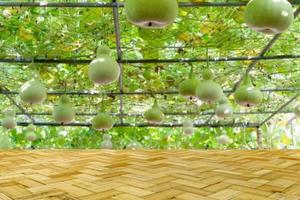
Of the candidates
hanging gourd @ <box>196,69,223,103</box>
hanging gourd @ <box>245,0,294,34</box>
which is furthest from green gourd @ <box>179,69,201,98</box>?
hanging gourd @ <box>245,0,294,34</box>

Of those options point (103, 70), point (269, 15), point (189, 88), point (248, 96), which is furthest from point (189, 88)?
point (269, 15)

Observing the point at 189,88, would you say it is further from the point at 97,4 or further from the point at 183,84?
the point at 97,4

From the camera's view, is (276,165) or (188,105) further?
(188,105)

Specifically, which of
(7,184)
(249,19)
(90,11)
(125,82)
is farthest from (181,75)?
(7,184)

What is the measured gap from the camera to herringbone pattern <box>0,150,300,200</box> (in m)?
0.57

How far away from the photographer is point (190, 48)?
3.51 metres

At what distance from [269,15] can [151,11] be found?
579mm

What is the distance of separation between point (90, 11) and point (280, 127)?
6.42 m

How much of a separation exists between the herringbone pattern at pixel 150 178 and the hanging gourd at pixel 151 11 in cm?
75

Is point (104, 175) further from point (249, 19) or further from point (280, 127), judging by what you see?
point (280, 127)

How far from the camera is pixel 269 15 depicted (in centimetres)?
168

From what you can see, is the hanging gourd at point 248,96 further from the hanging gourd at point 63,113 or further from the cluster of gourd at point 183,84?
the hanging gourd at point 63,113

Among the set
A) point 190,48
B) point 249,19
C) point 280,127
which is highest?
point 190,48

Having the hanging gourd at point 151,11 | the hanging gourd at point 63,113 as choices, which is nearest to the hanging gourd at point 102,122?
the hanging gourd at point 63,113
